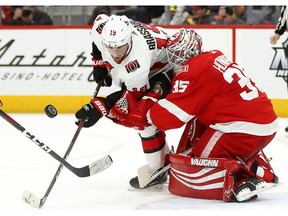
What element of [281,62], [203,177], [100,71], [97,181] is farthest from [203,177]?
[281,62]

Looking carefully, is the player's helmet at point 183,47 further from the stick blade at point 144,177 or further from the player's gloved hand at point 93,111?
the stick blade at point 144,177

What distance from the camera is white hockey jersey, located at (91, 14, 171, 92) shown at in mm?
3941

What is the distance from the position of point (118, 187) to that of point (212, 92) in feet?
2.65

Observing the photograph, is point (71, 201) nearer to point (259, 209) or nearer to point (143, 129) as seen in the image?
point (143, 129)

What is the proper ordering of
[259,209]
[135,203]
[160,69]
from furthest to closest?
1. [160,69]
2. [135,203]
3. [259,209]

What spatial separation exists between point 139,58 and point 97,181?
0.79 meters

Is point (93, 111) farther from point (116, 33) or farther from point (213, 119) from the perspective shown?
point (213, 119)

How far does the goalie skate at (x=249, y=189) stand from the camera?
3.69 m

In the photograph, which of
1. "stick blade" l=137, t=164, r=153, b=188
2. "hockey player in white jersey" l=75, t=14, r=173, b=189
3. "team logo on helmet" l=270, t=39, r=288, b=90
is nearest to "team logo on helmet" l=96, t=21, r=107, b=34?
"hockey player in white jersey" l=75, t=14, r=173, b=189

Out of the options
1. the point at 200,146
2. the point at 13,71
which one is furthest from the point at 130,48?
the point at 13,71

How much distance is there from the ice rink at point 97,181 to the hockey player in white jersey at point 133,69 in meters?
0.26

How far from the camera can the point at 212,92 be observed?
374 centimetres

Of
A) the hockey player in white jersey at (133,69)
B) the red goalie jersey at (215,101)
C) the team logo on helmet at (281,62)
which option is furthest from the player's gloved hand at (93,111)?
the team logo on helmet at (281,62)

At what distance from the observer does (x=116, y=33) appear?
149 inches
